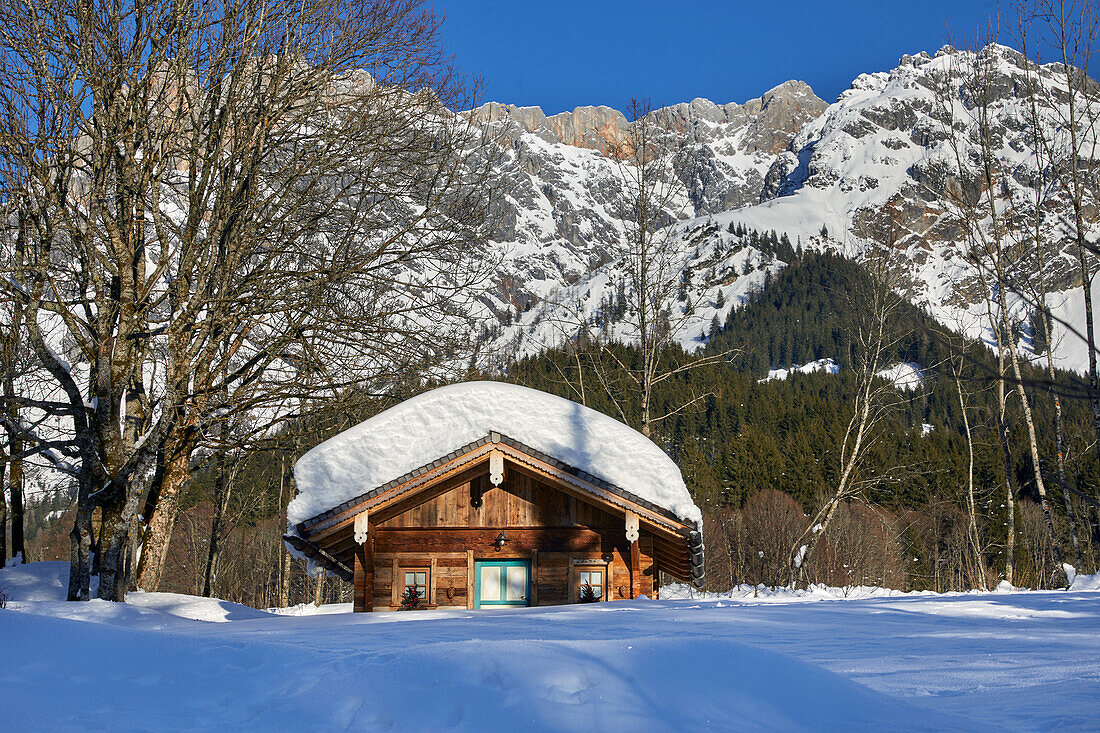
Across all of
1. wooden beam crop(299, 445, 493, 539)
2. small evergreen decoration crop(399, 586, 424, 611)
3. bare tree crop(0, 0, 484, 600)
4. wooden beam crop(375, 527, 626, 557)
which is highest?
bare tree crop(0, 0, 484, 600)

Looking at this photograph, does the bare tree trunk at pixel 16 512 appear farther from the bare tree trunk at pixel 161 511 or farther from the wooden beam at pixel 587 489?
the wooden beam at pixel 587 489

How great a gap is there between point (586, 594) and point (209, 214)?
8041 mm

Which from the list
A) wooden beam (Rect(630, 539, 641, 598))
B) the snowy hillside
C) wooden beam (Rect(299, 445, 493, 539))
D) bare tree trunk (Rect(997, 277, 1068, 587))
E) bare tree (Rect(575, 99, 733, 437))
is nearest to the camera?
the snowy hillside

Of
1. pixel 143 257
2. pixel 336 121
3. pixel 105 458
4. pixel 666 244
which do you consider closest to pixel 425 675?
pixel 105 458

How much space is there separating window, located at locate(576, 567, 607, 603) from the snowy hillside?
7.04 meters

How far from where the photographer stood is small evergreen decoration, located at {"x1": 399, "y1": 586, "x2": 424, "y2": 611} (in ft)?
40.7

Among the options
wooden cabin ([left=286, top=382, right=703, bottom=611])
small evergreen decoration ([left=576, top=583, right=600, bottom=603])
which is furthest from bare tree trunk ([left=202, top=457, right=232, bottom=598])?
small evergreen decoration ([left=576, top=583, right=600, bottom=603])

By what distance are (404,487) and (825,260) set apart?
144 metres

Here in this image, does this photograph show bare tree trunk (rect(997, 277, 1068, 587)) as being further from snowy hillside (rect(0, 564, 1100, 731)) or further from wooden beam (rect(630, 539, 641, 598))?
snowy hillside (rect(0, 564, 1100, 731))

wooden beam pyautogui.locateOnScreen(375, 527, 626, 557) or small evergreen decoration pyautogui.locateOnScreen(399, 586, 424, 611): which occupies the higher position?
wooden beam pyautogui.locateOnScreen(375, 527, 626, 557)

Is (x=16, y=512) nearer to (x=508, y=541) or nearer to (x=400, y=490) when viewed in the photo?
(x=400, y=490)

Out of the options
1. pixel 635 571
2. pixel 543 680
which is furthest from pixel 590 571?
pixel 543 680

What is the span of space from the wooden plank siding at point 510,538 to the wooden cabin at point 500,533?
16 millimetres

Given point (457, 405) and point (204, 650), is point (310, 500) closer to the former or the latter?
Answer: point (457, 405)
